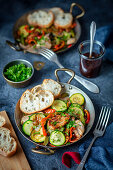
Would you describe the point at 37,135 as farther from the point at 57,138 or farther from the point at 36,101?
the point at 36,101

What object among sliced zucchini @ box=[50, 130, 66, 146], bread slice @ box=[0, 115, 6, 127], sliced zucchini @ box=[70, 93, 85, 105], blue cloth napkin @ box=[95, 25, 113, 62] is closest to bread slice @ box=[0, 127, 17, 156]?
bread slice @ box=[0, 115, 6, 127]

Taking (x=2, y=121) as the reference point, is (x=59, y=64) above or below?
above

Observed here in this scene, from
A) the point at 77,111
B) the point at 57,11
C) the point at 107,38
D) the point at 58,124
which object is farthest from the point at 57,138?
the point at 57,11

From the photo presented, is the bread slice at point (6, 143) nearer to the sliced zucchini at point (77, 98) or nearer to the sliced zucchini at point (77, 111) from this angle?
the sliced zucchini at point (77, 111)

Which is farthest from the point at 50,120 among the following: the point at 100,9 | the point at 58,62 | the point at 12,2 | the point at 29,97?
the point at 12,2

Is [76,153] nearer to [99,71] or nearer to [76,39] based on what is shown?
[99,71]

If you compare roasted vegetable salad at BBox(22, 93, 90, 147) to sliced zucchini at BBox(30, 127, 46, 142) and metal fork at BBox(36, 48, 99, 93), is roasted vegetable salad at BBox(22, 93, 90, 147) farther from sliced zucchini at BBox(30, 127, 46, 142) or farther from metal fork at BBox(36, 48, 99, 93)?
metal fork at BBox(36, 48, 99, 93)
